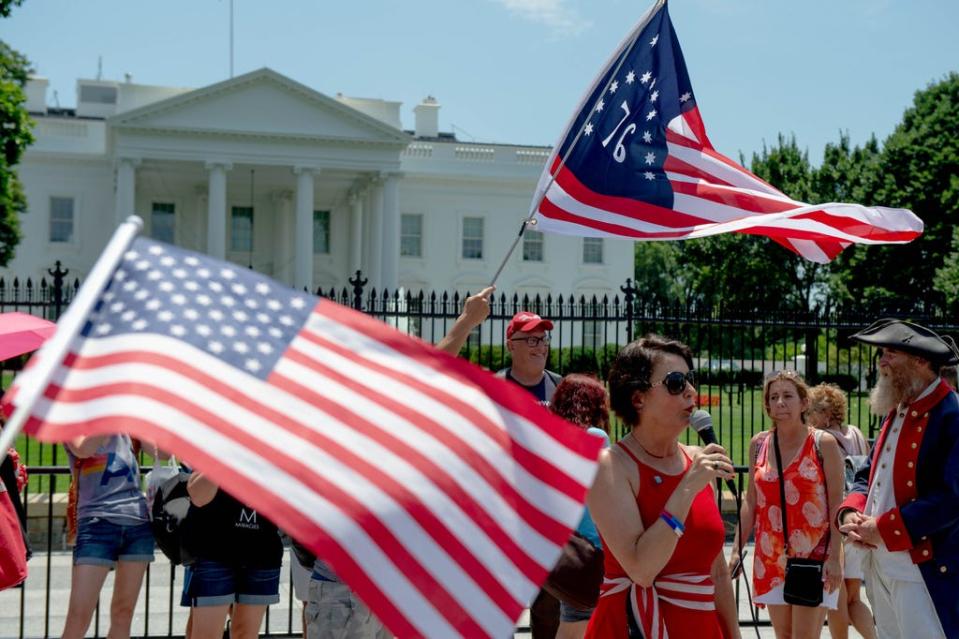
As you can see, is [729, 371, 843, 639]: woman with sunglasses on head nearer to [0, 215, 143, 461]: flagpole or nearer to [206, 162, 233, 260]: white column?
[0, 215, 143, 461]: flagpole

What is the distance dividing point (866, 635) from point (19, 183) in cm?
4483

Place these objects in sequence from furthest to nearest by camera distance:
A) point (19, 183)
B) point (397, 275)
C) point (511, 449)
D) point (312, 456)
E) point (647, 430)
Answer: point (397, 275) < point (19, 183) < point (647, 430) < point (511, 449) < point (312, 456)

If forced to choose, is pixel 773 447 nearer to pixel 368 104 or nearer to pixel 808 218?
pixel 808 218

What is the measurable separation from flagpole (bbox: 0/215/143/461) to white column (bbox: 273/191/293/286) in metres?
45.5

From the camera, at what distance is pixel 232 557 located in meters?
5.18

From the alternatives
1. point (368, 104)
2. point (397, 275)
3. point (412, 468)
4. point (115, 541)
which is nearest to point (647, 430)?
point (412, 468)

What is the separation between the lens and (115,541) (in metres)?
5.74

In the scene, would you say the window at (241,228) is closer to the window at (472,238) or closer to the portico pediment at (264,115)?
the portico pediment at (264,115)

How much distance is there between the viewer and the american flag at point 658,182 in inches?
212

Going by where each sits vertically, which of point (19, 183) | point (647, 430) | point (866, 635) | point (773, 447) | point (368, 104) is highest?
point (368, 104)

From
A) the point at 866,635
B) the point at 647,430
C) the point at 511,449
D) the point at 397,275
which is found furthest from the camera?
the point at 397,275

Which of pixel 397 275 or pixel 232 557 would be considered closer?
pixel 232 557

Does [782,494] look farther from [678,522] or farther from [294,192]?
[294,192]

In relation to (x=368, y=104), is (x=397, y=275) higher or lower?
lower
